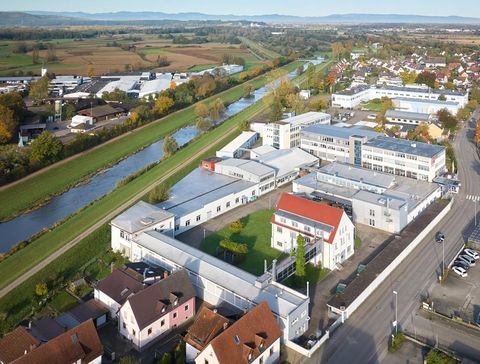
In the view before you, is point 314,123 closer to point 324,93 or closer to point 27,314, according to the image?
point 324,93

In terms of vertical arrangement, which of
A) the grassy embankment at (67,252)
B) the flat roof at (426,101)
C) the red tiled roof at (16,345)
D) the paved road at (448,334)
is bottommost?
the grassy embankment at (67,252)

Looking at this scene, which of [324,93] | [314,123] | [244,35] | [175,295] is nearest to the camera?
[175,295]

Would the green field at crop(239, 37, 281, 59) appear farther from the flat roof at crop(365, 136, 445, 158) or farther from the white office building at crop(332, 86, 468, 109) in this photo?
the flat roof at crop(365, 136, 445, 158)

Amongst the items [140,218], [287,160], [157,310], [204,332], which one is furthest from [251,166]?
[204,332]

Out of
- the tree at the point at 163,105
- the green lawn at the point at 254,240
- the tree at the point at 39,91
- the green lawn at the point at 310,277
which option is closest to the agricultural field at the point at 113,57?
the tree at the point at 39,91

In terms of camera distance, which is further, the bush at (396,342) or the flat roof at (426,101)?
the flat roof at (426,101)

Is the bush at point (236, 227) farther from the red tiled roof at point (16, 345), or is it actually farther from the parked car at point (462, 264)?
the red tiled roof at point (16, 345)

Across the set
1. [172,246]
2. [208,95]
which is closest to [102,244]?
[172,246]

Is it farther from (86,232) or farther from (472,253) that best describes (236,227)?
(472,253)
